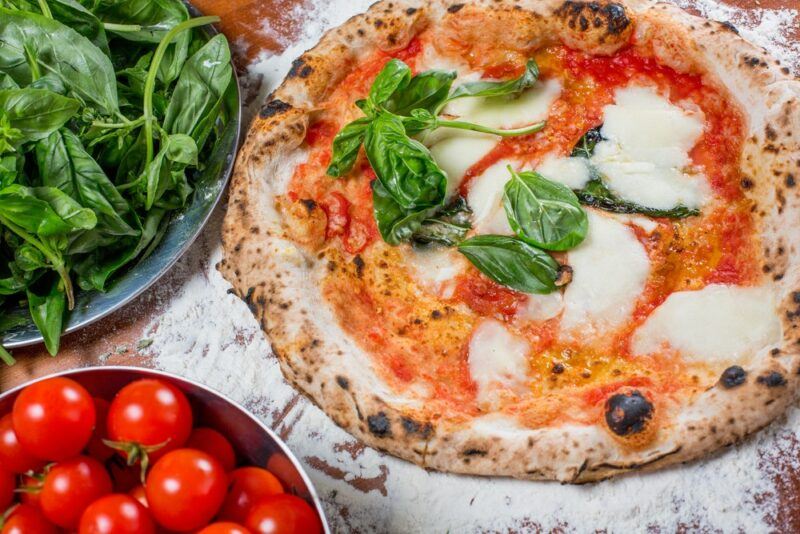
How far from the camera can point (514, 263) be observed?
2.08 metres

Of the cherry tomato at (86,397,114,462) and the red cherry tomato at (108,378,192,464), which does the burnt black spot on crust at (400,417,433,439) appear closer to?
the red cherry tomato at (108,378,192,464)

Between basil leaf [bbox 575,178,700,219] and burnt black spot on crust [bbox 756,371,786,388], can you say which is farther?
basil leaf [bbox 575,178,700,219]

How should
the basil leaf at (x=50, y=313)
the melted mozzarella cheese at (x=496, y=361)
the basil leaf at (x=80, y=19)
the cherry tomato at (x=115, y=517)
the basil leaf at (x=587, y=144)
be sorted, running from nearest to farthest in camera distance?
the cherry tomato at (x=115, y=517), the melted mozzarella cheese at (x=496, y=361), the basil leaf at (x=587, y=144), the basil leaf at (x=50, y=313), the basil leaf at (x=80, y=19)

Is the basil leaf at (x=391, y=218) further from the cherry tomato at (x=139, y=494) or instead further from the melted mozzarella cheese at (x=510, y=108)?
the cherry tomato at (x=139, y=494)

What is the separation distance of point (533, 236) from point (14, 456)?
1351 mm

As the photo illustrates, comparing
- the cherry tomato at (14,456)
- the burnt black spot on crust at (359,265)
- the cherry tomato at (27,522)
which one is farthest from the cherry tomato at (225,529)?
the burnt black spot on crust at (359,265)

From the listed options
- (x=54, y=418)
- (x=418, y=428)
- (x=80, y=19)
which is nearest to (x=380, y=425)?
(x=418, y=428)

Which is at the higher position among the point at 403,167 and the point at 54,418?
the point at 403,167

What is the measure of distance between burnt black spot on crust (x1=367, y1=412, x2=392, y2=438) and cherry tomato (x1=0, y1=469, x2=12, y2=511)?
0.84 metres

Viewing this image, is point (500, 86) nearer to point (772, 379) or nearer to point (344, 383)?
point (344, 383)

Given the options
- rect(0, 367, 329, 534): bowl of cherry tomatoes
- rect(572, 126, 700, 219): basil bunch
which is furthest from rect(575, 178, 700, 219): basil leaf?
rect(0, 367, 329, 534): bowl of cherry tomatoes

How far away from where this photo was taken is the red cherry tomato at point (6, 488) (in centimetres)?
187

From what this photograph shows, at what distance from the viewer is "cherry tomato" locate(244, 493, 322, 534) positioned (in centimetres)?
173

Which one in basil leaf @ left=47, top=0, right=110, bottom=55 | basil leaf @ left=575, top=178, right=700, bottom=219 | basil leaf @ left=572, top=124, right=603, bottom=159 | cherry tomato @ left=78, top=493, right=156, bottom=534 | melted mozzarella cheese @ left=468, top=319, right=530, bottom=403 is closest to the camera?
cherry tomato @ left=78, top=493, right=156, bottom=534
